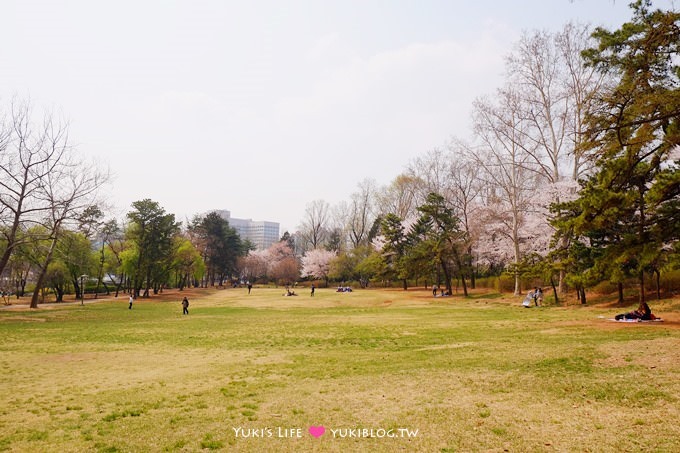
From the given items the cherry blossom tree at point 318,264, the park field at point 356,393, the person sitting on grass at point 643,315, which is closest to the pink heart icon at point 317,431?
the park field at point 356,393

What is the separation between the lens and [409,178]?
227 ft

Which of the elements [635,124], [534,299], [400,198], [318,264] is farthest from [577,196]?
[318,264]

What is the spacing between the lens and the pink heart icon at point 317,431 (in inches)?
269

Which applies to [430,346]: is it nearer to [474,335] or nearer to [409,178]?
[474,335]

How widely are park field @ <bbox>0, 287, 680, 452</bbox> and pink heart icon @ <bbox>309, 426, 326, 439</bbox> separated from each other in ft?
0.12

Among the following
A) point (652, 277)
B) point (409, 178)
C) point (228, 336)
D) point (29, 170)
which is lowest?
point (228, 336)

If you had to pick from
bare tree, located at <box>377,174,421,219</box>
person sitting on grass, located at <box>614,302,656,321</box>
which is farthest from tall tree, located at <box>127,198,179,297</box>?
person sitting on grass, located at <box>614,302,656,321</box>

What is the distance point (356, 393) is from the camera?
9.11m

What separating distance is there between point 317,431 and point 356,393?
90.8 inches

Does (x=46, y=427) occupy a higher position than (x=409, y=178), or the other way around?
(x=409, y=178)

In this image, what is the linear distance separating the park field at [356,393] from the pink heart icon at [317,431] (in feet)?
0.12

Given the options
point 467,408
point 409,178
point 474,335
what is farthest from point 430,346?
point 409,178

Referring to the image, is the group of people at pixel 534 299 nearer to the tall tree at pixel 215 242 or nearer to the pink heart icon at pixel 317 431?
the pink heart icon at pixel 317 431

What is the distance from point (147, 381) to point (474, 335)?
1265 cm
